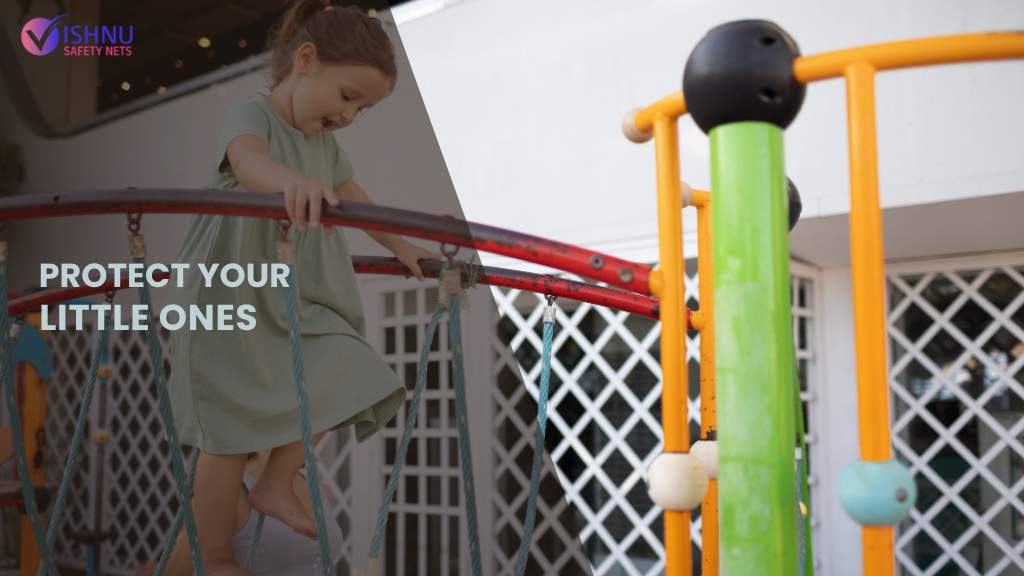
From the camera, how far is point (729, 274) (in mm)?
584

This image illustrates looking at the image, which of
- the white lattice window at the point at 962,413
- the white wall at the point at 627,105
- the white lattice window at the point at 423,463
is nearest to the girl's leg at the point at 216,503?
the white wall at the point at 627,105

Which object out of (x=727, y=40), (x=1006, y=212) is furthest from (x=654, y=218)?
(x=727, y=40)

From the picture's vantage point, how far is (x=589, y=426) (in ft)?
9.27

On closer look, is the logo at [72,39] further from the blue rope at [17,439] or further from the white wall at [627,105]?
the blue rope at [17,439]

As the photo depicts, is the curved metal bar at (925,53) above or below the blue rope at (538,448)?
above

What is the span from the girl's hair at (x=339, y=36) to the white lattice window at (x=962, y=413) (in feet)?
6.44

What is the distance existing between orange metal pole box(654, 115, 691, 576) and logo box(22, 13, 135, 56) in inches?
156

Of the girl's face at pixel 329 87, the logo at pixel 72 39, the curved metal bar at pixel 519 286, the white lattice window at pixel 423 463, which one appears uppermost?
the logo at pixel 72 39

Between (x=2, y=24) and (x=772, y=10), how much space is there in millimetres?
3560

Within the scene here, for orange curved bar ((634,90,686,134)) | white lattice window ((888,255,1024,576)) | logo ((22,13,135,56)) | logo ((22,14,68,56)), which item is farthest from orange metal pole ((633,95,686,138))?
logo ((22,14,68,56))

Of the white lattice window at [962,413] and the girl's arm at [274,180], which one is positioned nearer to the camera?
the girl's arm at [274,180]

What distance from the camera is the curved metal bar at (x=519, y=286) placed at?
1.01 m

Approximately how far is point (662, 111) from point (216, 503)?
607mm

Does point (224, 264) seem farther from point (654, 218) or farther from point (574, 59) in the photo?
point (574, 59)
